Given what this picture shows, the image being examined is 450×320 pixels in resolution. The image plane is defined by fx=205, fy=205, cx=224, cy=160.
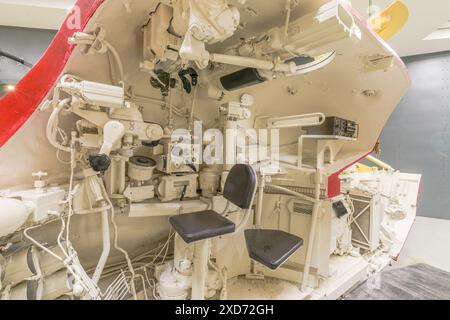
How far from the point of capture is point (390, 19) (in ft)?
5.79

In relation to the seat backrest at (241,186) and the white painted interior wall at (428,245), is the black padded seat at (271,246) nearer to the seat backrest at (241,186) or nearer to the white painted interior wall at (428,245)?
the seat backrest at (241,186)

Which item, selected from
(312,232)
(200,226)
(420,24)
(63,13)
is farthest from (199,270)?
(420,24)

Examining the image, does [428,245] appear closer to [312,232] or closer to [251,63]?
[312,232]

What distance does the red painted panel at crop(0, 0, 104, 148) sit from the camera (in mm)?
1081

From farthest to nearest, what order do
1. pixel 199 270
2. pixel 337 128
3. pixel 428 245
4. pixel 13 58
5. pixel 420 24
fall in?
pixel 420 24 → pixel 13 58 → pixel 428 245 → pixel 337 128 → pixel 199 270

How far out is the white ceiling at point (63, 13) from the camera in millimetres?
2627

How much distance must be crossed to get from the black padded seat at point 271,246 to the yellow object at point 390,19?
6.46 ft

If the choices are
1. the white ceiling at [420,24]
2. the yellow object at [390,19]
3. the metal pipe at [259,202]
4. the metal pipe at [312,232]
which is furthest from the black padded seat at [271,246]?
the white ceiling at [420,24]

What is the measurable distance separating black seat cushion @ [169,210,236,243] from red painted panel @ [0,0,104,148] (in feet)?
3.34

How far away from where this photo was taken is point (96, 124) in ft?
3.72

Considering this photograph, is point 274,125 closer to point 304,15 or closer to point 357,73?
point 357,73

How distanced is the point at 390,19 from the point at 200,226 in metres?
2.31

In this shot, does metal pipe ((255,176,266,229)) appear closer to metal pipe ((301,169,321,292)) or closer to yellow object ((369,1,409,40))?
metal pipe ((301,169,321,292))
